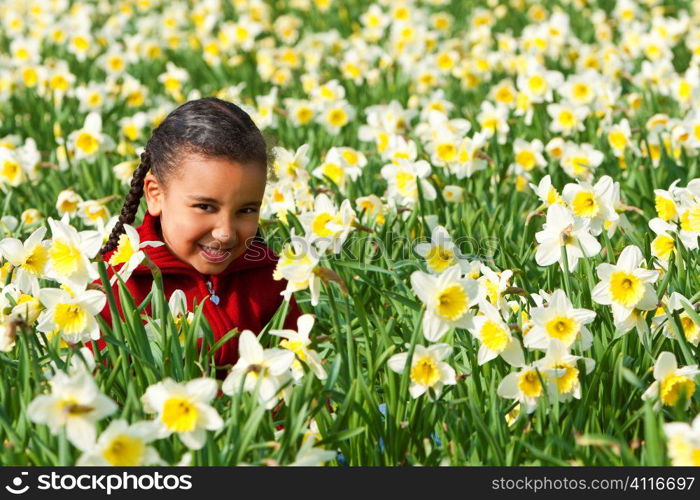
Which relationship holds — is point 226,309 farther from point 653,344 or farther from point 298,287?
point 653,344

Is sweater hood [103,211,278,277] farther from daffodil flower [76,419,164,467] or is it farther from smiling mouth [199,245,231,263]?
daffodil flower [76,419,164,467]

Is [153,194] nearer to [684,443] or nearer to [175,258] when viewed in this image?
[175,258]

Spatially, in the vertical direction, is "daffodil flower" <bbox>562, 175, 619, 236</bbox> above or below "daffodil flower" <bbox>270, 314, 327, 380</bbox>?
above

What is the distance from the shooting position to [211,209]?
8.50ft

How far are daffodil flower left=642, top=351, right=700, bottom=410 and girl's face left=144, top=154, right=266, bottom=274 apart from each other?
1078 mm

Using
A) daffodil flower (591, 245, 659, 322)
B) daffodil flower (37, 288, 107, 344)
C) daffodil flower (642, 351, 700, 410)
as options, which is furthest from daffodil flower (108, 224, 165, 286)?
daffodil flower (642, 351, 700, 410)

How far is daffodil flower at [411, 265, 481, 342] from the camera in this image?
2.05m

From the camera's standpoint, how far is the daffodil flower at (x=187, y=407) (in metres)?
1.83

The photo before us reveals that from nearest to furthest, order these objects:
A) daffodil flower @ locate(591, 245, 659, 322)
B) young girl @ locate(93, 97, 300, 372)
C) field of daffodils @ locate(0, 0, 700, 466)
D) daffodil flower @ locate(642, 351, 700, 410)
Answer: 1. field of daffodils @ locate(0, 0, 700, 466)
2. daffodil flower @ locate(642, 351, 700, 410)
3. daffodil flower @ locate(591, 245, 659, 322)
4. young girl @ locate(93, 97, 300, 372)

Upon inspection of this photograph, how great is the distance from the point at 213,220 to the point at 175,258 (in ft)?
0.55

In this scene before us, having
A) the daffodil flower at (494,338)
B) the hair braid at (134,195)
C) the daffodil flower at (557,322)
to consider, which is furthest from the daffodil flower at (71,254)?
the daffodil flower at (557,322)

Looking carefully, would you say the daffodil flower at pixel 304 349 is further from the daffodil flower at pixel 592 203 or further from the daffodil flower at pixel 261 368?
the daffodil flower at pixel 592 203

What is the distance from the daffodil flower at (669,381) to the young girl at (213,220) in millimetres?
991
